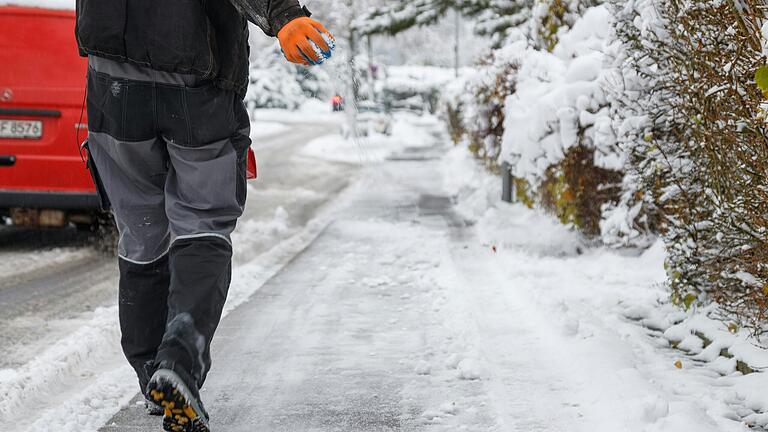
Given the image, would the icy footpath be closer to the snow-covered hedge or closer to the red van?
the snow-covered hedge

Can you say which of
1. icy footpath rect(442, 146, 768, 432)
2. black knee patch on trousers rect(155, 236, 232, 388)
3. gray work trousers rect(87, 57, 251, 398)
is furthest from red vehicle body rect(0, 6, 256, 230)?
black knee patch on trousers rect(155, 236, 232, 388)

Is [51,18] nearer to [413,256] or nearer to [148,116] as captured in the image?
[413,256]

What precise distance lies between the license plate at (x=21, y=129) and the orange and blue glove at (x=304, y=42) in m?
4.52

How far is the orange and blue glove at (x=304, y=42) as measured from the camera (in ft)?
7.64

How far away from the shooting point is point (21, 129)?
6.35m

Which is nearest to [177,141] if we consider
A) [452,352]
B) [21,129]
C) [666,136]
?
[452,352]

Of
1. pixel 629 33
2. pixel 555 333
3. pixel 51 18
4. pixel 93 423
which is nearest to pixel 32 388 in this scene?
pixel 93 423

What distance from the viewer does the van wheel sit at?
6.99 meters

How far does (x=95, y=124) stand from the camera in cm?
266

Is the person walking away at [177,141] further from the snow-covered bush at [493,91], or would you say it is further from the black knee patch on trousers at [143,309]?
the snow-covered bush at [493,91]

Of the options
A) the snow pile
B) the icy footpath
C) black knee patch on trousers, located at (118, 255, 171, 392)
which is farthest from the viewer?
the snow pile

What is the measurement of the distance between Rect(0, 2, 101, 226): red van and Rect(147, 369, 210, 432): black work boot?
4.23m

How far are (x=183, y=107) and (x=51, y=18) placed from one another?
437cm

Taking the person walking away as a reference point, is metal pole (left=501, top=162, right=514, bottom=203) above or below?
below
